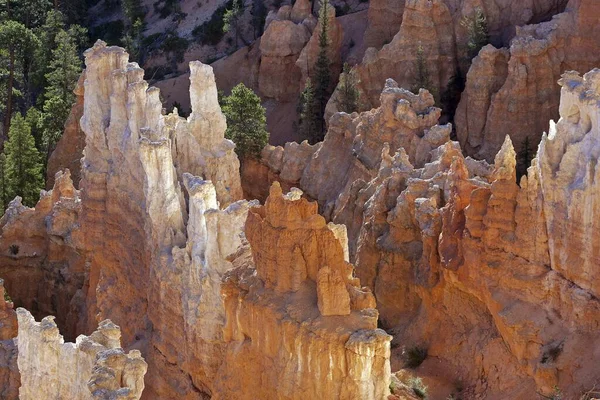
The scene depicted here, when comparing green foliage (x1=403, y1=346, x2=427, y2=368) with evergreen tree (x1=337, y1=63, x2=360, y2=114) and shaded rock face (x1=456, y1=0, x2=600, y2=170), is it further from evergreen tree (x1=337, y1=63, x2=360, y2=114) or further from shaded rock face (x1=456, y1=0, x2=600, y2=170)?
evergreen tree (x1=337, y1=63, x2=360, y2=114)

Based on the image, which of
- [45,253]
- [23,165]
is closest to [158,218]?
[45,253]

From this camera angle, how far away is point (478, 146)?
50500mm

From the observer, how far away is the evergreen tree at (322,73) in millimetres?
56094

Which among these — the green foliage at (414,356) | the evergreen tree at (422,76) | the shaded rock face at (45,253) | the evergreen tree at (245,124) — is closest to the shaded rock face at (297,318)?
the green foliage at (414,356)

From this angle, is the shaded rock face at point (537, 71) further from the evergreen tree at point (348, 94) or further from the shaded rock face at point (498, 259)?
the shaded rock face at point (498, 259)

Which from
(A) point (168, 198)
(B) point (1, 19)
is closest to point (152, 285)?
(A) point (168, 198)

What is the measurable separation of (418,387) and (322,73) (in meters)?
25.0

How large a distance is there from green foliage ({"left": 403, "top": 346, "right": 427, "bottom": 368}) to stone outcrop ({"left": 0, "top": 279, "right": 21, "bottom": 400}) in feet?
29.8

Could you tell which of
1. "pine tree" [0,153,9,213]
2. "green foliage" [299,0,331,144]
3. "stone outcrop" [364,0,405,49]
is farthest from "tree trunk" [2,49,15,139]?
"stone outcrop" [364,0,405,49]

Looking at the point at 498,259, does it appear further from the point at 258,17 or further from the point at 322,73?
the point at 258,17

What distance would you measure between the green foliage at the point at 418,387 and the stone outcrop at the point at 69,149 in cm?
2473

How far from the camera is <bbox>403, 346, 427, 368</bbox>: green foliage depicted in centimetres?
3684

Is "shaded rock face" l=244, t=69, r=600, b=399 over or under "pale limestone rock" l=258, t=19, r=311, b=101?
under

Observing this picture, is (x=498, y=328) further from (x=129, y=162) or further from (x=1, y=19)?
(x=1, y=19)
